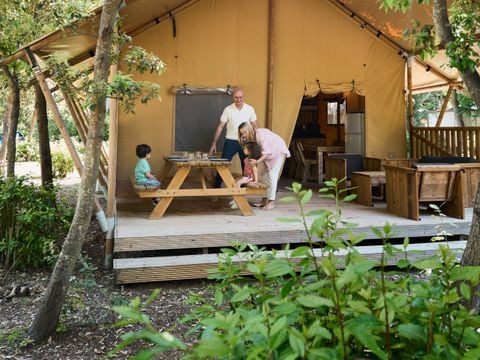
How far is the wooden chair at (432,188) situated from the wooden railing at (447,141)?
7.72 feet

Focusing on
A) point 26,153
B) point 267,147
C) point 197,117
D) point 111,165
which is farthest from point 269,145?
point 26,153

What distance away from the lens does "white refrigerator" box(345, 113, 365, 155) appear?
28.3 ft

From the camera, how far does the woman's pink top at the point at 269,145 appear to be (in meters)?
5.75

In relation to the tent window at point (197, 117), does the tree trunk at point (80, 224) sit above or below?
below

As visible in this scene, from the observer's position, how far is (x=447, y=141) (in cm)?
792

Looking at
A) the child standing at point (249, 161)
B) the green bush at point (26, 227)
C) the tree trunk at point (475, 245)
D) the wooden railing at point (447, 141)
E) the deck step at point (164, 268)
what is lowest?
the deck step at point (164, 268)

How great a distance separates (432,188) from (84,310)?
3847 mm

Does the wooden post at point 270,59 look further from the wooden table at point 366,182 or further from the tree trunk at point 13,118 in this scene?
the tree trunk at point 13,118

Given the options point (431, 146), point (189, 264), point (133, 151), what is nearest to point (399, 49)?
point (431, 146)

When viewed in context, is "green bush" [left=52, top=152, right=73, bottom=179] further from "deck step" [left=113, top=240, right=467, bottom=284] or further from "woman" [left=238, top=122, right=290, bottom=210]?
Answer: "deck step" [left=113, top=240, right=467, bottom=284]

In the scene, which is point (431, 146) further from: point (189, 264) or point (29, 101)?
point (29, 101)

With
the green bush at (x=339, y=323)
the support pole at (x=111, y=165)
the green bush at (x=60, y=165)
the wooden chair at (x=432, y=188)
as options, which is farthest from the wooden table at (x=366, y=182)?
the green bush at (x=60, y=165)

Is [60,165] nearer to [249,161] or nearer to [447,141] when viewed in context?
[249,161]

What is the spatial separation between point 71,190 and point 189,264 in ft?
25.0
